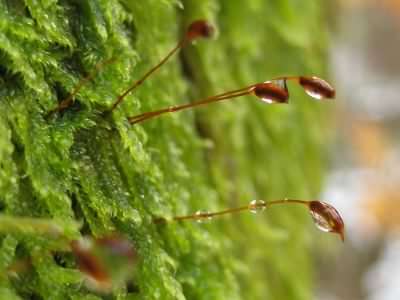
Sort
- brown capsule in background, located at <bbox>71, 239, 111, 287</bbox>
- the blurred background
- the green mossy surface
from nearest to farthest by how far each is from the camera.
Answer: brown capsule in background, located at <bbox>71, 239, 111, 287</bbox> → the green mossy surface → the blurred background

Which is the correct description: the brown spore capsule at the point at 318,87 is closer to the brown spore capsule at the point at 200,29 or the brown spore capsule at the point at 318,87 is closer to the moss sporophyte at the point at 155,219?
the moss sporophyte at the point at 155,219

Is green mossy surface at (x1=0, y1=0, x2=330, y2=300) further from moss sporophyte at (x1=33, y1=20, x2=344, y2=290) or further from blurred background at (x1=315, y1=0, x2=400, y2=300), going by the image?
blurred background at (x1=315, y1=0, x2=400, y2=300)

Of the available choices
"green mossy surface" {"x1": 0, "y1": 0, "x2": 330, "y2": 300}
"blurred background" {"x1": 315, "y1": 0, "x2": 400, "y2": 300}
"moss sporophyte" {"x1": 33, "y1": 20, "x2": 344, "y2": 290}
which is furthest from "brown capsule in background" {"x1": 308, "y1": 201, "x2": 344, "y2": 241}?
"blurred background" {"x1": 315, "y1": 0, "x2": 400, "y2": 300}

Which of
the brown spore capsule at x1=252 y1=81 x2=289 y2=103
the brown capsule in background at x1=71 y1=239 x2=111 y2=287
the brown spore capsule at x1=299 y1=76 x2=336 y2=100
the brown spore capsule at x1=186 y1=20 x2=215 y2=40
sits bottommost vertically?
the brown capsule in background at x1=71 y1=239 x2=111 y2=287

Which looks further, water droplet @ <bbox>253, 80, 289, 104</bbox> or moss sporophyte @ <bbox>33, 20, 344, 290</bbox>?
water droplet @ <bbox>253, 80, 289, 104</bbox>

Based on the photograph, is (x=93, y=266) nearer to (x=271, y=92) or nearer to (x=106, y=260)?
(x=106, y=260)

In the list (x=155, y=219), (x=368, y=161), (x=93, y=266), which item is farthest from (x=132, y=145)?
(x=368, y=161)

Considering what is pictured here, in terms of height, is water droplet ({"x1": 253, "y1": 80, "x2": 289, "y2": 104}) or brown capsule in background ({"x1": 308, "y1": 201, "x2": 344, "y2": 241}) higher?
water droplet ({"x1": 253, "y1": 80, "x2": 289, "y2": 104})

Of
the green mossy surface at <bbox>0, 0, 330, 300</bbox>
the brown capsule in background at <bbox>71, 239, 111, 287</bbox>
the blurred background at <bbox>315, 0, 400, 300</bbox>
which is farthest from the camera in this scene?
the blurred background at <bbox>315, 0, 400, 300</bbox>
